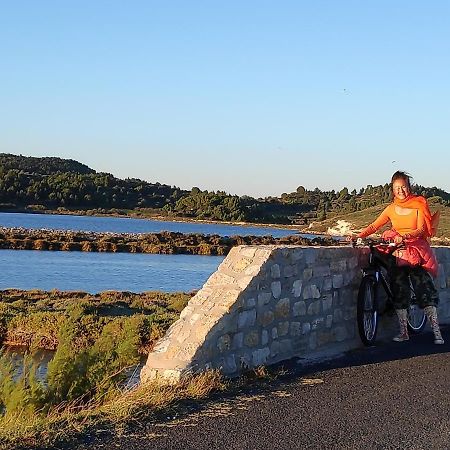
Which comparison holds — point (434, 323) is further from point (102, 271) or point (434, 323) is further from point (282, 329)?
point (102, 271)

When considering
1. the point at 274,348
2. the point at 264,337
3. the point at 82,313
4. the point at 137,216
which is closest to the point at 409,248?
the point at 274,348

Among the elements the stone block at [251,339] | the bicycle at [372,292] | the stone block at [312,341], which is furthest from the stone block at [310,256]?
the stone block at [251,339]

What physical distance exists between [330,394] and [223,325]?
3.77ft

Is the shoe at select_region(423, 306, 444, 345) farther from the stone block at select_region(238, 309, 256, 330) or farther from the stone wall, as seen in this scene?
the stone block at select_region(238, 309, 256, 330)

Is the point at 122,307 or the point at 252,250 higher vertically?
the point at 252,250

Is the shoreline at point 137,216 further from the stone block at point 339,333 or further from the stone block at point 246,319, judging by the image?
the stone block at point 246,319

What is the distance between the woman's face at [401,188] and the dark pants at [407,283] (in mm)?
785

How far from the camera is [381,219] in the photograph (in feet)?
33.4

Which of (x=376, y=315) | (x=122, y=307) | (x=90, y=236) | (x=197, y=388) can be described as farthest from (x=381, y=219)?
(x=90, y=236)

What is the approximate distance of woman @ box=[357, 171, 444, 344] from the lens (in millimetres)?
9859

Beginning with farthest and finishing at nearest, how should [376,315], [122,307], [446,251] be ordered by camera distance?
[122,307] → [446,251] → [376,315]

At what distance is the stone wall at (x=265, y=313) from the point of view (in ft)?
24.3

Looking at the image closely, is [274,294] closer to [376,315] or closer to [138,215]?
[376,315]

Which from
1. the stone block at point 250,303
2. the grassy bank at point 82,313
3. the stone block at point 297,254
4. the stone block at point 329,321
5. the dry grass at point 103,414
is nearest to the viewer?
the dry grass at point 103,414
